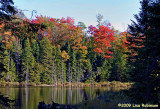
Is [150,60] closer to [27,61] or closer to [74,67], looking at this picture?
[27,61]

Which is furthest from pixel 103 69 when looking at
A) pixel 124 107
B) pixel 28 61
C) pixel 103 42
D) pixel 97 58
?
pixel 124 107

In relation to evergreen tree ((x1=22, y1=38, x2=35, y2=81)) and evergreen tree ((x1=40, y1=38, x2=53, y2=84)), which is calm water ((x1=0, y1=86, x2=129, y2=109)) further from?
evergreen tree ((x1=40, y1=38, x2=53, y2=84))

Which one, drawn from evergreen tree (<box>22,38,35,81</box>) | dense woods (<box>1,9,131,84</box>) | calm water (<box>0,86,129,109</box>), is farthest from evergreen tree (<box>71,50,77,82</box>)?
calm water (<box>0,86,129,109</box>)

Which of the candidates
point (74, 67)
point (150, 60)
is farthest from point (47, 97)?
point (74, 67)

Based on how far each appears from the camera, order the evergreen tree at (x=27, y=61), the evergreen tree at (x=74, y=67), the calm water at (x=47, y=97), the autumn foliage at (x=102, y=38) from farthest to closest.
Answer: the evergreen tree at (x=74, y=67) → the autumn foliage at (x=102, y=38) → the evergreen tree at (x=27, y=61) → the calm water at (x=47, y=97)

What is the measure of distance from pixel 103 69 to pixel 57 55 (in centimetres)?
1359

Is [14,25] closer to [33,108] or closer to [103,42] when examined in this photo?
[33,108]

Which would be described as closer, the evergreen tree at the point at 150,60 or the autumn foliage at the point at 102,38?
the evergreen tree at the point at 150,60

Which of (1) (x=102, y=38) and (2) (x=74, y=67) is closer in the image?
(1) (x=102, y=38)

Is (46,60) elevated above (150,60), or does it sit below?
above

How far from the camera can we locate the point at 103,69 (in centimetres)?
5709

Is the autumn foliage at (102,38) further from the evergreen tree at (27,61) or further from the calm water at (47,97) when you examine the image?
the calm water at (47,97)

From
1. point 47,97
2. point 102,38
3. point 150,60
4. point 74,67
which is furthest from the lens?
point 74,67

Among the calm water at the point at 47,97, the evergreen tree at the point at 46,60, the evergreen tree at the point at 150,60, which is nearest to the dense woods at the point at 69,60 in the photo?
the evergreen tree at the point at 46,60
